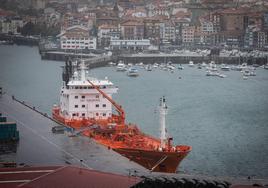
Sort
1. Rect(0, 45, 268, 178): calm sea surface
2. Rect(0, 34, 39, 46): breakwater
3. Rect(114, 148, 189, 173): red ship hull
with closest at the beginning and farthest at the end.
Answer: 1. Rect(114, 148, 189, 173): red ship hull
2. Rect(0, 45, 268, 178): calm sea surface
3. Rect(0, 34, 39, 46): breakwater

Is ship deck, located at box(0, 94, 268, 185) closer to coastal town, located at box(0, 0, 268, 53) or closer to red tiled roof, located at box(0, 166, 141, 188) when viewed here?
red tiled roof, located at box(0, 166, 141, 188)

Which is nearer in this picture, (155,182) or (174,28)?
(155,182)

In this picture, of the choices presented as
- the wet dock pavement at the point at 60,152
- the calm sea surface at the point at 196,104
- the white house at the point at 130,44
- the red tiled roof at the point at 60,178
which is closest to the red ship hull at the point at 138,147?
the wet dock pavement at the point at 60,152

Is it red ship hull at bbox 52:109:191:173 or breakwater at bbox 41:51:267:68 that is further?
breakwater at bbox 41:51:267:68

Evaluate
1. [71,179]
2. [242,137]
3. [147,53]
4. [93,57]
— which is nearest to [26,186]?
[71,179]

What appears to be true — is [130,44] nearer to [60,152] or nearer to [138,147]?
[138,147]

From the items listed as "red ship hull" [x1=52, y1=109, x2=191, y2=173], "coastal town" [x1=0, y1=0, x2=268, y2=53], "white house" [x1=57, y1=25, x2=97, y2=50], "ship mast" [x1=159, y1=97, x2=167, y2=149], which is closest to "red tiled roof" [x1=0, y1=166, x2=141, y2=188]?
"red ship hull" [x1=52, y1=109, x2=191, y2=173]

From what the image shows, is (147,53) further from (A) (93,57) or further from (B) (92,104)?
(B) (92,104)

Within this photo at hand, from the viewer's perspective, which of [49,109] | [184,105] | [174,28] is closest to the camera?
[49,109]
